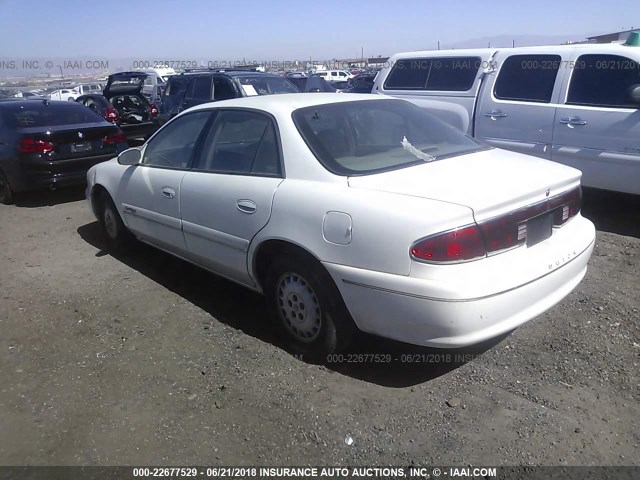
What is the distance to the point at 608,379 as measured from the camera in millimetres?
3045

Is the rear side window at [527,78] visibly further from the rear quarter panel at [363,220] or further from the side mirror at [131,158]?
the side mirror at [131,158]

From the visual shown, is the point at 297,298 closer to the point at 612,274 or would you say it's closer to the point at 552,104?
the point at 612,274

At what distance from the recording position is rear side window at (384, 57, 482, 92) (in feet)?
22.2

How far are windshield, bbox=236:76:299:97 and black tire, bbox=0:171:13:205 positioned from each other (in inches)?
166

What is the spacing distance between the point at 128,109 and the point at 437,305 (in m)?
12.7

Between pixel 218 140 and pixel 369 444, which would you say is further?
pixel 218 140

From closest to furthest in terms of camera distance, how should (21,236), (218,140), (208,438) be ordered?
(208,438) → (218,140) → (21,236)

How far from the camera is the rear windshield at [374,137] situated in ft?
10.8

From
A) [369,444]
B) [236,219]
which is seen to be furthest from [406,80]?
[369,444]

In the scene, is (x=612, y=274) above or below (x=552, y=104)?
below

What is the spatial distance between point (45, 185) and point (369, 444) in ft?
21.2

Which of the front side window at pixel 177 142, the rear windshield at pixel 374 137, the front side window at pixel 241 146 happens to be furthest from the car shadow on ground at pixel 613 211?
the front side window at pixel 177 142

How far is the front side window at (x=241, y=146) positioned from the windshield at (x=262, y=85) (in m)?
6.11

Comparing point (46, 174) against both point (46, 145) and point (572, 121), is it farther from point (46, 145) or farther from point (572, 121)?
point (572, 121)
